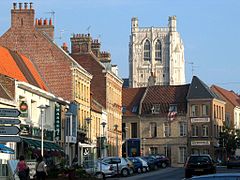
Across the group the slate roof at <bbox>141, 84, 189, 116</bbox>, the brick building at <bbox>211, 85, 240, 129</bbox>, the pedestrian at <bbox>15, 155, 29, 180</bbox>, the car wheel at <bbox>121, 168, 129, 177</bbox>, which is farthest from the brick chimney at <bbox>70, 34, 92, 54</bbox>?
the pedestrian at <bbox>15, 155, 29, 180</bbox>

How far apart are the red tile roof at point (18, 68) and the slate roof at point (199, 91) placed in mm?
44521

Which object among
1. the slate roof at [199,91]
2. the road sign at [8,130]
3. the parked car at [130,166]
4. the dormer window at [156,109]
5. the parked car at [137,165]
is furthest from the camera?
the dormer window at [156,109]

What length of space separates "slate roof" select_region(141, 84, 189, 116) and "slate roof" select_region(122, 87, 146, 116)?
1552 mm

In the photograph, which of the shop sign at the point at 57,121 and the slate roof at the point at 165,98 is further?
the slate roof at the point at 165,98

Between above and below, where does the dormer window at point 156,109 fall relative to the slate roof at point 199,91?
below

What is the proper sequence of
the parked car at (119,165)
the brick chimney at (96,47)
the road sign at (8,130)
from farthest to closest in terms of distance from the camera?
1. the brick chimney at (96,47)
2. the parked car at (119,165)
3. the road sign at (8,130)

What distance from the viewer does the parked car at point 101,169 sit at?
159ft

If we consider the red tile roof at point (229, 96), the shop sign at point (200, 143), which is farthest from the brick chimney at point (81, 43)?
the red tile roof at point (229, 96)

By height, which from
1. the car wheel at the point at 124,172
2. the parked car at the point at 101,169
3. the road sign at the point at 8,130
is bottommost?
the car wheel at the point at 124,172

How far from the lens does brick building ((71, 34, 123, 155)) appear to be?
261 feet

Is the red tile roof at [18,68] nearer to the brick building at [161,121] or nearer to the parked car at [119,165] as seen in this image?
the parked car at [119,165]

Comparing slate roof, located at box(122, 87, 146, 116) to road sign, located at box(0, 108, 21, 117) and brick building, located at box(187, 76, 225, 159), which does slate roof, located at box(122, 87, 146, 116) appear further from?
road sign, located at box(0, 108, 21, 117)

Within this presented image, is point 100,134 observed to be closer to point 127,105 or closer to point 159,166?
point 159,166

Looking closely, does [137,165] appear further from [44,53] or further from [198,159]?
[198,159]
